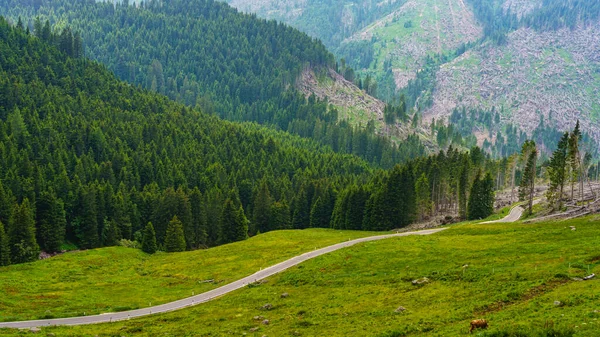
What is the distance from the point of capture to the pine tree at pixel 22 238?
10181 cm

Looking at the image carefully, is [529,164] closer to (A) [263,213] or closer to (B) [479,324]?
(A) [263,213]

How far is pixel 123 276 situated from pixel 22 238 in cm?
2843

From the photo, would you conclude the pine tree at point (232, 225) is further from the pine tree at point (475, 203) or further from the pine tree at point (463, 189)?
the pine tree at point (475, 203)

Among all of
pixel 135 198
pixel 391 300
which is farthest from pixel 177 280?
pixel 135 198

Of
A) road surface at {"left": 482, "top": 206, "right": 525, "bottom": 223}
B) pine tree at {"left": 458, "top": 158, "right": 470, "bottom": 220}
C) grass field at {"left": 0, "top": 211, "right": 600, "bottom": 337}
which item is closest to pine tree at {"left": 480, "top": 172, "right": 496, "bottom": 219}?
road surface at {"left": 482, "top": 206, "right": 525, "bottom": 223}

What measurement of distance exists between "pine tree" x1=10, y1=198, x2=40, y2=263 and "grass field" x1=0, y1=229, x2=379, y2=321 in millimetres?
10063

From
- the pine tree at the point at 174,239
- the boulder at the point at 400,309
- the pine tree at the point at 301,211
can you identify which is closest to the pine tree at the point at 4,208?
the pine tree at the point at 174,239

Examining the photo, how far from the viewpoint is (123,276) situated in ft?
295

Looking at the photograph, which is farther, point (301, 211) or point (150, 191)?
point (301, 211)

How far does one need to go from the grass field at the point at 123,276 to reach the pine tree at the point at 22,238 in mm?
10063

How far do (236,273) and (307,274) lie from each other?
16.4m

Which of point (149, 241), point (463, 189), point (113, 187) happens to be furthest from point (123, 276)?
point (463, 189)

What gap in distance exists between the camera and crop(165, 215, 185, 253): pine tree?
402ft

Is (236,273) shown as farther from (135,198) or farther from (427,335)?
(135,198)
